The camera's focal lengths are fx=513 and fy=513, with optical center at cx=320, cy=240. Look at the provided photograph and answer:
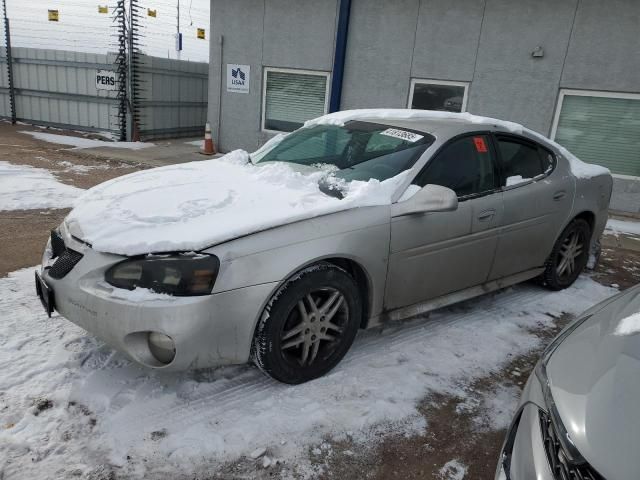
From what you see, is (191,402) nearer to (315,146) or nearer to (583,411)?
(583,411)

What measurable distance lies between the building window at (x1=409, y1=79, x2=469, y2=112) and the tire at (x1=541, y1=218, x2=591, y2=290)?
5.10 m

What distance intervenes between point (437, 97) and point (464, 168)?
21.2 ft

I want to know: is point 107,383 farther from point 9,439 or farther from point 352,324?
point 352,324

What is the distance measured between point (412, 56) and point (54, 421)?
8776 millimetres

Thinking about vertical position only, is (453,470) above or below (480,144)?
below

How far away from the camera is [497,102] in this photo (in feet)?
29.8

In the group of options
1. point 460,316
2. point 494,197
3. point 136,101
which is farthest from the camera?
point 136,101

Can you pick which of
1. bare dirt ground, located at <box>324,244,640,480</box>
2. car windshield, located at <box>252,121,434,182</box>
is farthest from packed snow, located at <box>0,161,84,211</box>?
bare dirt ground, located at <box>324,244,640,480</box>

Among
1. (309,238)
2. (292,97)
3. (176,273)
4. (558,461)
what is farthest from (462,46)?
(558,461)

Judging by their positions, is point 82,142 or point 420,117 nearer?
point 420,117

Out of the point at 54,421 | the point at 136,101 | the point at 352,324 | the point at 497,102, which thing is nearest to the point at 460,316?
the point at 352,324

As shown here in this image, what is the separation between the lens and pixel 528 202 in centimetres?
398

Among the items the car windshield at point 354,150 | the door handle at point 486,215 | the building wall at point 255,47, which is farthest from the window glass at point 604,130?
the car windshield at point 354,150

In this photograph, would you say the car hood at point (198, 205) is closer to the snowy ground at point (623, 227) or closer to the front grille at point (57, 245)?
the front grille at point (57, 245)
